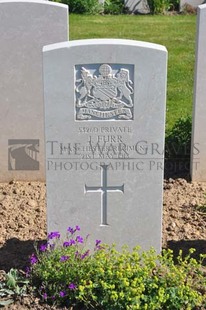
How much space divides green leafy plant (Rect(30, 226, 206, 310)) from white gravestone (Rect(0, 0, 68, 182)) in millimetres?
1924

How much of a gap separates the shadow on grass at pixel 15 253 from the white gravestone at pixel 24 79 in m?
1.32

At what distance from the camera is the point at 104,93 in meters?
4.42

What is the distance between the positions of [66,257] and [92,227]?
16.7 inches

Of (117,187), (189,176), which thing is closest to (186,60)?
(189,176)

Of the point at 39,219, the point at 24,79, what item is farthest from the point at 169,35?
the point at 39,219

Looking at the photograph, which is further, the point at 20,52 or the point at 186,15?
the point at 186,15

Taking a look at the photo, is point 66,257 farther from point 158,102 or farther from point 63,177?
point 158,102

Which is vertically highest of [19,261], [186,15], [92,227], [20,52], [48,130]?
[186,15]

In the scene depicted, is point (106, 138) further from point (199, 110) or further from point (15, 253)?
point (199, 110)

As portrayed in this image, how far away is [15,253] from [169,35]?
8816 millimetres

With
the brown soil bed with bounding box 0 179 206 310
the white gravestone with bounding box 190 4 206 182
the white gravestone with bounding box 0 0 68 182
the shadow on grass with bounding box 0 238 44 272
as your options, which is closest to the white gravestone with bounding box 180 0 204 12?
the white gravestone with bounding box 190 4 206 182

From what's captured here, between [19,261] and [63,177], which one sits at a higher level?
[63,177]

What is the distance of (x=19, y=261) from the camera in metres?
4.91

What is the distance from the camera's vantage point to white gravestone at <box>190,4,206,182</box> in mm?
5965
